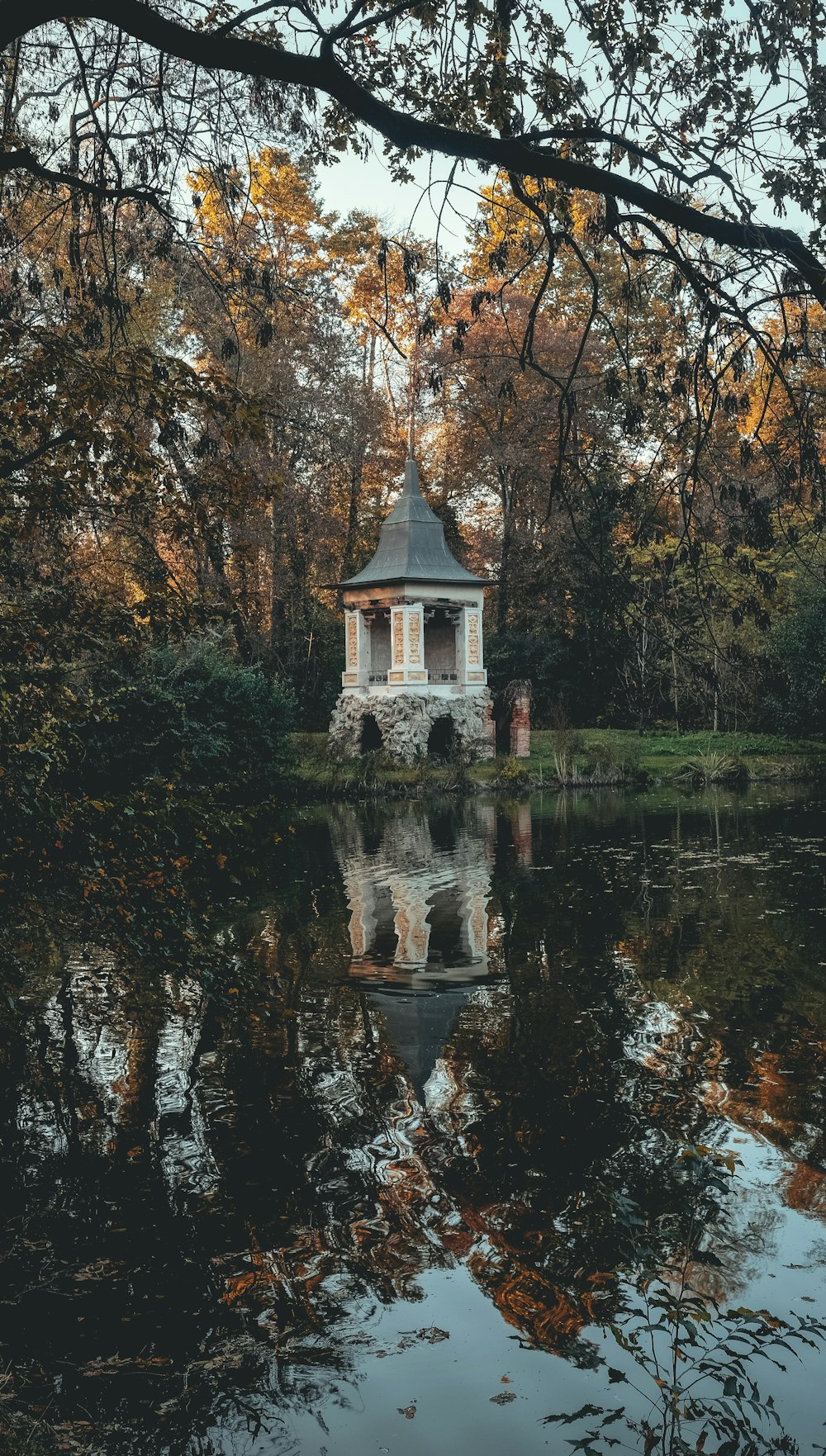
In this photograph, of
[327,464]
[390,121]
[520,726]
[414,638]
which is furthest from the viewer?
[327,464]

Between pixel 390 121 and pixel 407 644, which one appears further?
pixel 407 644

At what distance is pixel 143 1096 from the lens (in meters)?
6.13

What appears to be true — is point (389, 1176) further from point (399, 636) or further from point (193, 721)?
point (399, 636)

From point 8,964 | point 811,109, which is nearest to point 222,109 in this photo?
point 811,109

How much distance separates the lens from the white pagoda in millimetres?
28742

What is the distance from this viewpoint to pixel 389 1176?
16.8 feet

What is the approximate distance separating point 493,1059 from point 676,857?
29.0ft

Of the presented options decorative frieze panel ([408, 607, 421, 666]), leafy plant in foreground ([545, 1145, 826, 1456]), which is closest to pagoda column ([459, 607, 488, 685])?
decorative frieze panel ([408, 607, 421, 666])

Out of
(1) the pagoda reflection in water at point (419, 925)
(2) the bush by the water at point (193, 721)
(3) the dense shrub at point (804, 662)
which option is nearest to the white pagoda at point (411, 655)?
(3) the dense shrub at point (804, 662)

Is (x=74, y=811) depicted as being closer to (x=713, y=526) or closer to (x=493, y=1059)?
(x=713, y=526)

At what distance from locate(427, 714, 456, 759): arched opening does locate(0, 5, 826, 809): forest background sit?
255 centimetres

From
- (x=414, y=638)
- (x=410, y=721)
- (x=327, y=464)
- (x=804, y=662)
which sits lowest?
(x=410, y=721)

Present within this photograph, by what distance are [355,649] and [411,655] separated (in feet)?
6.52

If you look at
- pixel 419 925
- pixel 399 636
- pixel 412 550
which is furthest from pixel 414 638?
pixel 419 925
